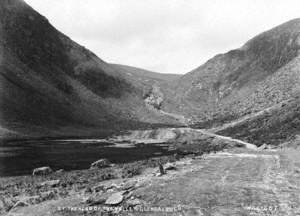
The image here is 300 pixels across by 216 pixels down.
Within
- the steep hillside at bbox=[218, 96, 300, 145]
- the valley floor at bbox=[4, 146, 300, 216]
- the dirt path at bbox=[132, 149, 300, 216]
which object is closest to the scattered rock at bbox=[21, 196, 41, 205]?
the valley floor at bbox=[4, 146, 300, 216]

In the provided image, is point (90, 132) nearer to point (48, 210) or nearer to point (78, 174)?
point (78, 174)

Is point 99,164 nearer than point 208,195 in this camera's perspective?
No

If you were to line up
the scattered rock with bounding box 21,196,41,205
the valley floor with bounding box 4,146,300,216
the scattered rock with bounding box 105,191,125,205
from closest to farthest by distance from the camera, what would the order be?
the valley floor with bounding box 4,146,300,216
the scattered rock with bounding box 105,191,125,205
the scattered rock with bounding box 21,196,41,205

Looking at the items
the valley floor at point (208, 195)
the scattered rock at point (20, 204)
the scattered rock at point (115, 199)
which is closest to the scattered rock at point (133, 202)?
the valley floor at point (208, 195)

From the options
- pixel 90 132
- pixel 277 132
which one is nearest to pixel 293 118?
pixel 277 132

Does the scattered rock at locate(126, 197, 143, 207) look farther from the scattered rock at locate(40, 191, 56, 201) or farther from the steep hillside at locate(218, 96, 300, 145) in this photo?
the steep hillside at locate(218, 96, 300, 145)

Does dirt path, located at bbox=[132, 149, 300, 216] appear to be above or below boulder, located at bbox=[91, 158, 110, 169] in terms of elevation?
below

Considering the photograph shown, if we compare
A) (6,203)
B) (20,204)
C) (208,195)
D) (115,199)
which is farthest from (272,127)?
(20,204)

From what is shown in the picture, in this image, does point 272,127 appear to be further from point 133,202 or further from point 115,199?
point 115,199

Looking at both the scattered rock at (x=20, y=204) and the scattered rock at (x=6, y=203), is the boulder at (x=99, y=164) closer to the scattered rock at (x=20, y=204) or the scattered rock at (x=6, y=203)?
the scattered rock at (x=6, y=203)

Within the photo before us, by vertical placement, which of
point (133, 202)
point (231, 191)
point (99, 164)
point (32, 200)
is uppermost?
point (99, 164)

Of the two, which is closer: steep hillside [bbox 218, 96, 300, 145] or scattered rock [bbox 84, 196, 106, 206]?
scattered rock [bbox 84, 196, 106, 206]
